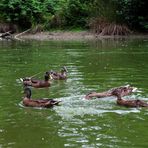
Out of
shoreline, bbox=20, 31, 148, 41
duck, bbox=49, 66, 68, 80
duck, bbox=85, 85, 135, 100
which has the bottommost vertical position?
shoreline, bbox=20, 31, 148, 41

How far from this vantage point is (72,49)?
104 ft

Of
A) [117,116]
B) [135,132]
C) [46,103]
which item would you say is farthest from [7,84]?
[135,132]

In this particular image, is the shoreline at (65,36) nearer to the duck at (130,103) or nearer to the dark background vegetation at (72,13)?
the dark background vegetation at (72,13)

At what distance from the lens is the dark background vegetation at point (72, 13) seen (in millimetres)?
43312

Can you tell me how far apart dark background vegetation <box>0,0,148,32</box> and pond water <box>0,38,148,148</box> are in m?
14.9

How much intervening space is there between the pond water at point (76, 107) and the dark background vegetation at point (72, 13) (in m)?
14.9

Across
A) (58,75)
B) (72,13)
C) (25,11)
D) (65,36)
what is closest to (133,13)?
(72,13)

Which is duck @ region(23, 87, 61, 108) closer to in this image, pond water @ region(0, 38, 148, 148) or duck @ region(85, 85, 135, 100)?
pond water @ region(0, 38, 148, 148)

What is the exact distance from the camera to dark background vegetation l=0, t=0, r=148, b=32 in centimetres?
4331

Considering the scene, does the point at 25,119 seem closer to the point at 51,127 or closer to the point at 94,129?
the point at 51,127

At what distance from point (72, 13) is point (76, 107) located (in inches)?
1262

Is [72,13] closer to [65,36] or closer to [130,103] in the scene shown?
[65,36]

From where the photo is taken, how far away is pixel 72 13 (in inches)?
1810

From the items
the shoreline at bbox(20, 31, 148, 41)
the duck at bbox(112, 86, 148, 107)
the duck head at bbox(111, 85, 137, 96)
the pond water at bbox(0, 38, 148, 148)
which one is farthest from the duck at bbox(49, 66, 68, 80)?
the shoreline at bbox(20, 31, 148, 41)
